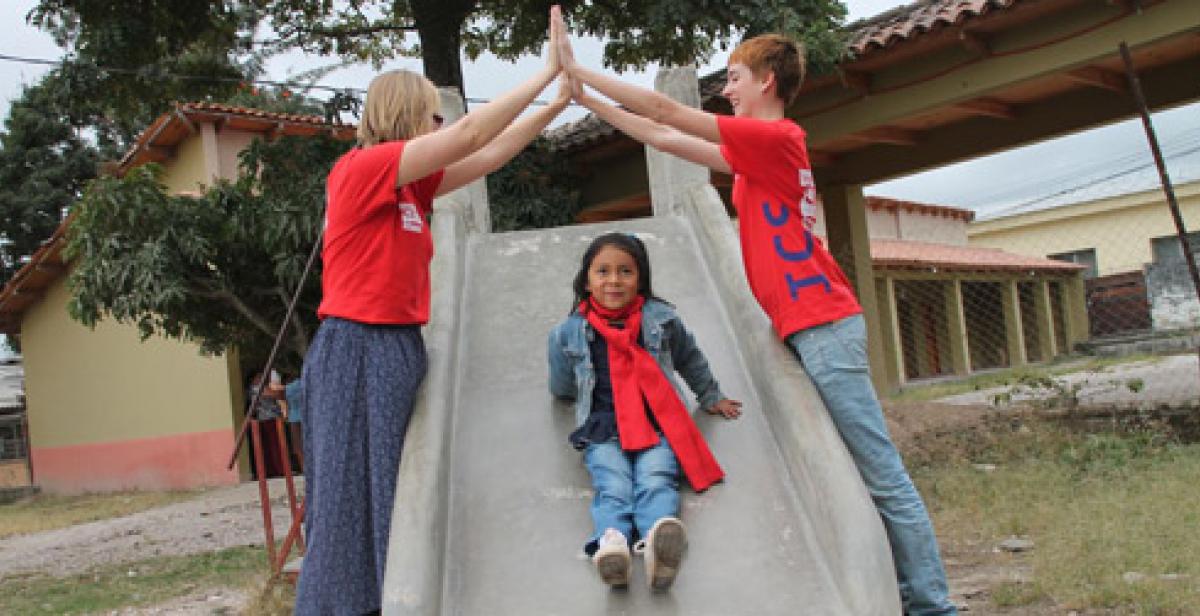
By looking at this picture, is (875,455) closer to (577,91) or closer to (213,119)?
(577,91)

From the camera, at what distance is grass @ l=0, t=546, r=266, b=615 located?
21.5ft

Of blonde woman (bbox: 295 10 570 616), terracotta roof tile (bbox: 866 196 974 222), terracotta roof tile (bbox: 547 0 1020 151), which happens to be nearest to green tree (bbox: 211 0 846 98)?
terracotta roof tile (bbox: 547 0 1020 151)

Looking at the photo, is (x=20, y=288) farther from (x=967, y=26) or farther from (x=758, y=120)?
(x=758, y=120)

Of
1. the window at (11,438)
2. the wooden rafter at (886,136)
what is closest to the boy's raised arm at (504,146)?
the wooden rafter at (886,136)

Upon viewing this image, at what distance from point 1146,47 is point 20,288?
18.0 m

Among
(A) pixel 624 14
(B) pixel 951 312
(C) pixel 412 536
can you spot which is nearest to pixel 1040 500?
(C) pixel 412 536

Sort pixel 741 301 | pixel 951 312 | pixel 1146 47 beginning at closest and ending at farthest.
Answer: pixel 741 301
pixel 1146 47
pixel 951 312

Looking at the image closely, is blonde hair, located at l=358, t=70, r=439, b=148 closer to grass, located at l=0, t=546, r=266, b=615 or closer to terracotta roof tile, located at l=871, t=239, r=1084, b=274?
grass, located at l=0, t=546, r=266, b=615

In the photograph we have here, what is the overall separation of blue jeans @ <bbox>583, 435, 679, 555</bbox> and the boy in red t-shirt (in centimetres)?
61

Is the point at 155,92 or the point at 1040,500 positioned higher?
the point at 155,92

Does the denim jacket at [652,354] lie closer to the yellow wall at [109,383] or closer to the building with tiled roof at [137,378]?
the building with tiled roof at [137,378]

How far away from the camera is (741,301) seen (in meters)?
4.36

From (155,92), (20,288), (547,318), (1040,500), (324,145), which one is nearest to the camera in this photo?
(547,318)

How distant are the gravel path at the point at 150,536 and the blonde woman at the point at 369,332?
5683 millimetres
